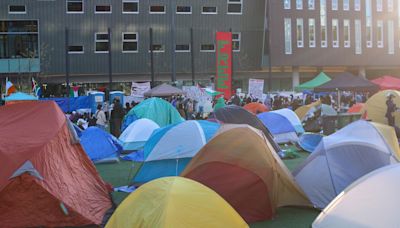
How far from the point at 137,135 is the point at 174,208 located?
11177 mm

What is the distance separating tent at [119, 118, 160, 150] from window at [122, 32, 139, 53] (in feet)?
98.8

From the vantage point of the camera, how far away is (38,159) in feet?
27.4

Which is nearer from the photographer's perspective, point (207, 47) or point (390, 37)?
point (207, 47)

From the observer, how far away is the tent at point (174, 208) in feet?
19.1

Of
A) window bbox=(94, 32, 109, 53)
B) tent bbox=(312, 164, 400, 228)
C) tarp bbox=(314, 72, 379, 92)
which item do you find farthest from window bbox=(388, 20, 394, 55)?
tent bbox=(312, 164, 400, 228)

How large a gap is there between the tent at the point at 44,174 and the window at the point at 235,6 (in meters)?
41.5

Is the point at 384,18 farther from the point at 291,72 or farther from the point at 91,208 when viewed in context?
the point at 91,208

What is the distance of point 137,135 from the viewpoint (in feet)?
55.4

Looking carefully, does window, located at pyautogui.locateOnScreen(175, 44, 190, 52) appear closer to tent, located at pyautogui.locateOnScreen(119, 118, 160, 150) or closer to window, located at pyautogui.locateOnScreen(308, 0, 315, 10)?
window, located at pyautogui.locateOnScreen(308, 0, 315, 10)

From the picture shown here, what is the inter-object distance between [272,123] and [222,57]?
15.1 metres

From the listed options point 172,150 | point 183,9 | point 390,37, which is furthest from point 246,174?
point 390,37

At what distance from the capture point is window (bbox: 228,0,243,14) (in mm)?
49469

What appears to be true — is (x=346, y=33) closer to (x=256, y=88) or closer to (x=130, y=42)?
(x=130, y=42)

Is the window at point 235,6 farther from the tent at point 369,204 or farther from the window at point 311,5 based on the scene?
the tent at point 369,204
